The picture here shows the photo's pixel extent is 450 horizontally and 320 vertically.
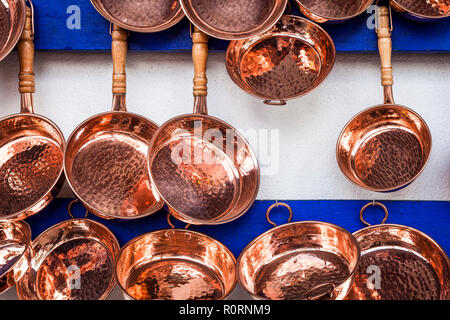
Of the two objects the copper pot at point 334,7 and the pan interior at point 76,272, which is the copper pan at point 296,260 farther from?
the copper pot at point 334,7

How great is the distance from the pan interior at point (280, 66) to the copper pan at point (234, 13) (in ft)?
0.29

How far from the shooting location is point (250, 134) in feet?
3.59

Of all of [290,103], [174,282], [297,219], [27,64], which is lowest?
[174,282]

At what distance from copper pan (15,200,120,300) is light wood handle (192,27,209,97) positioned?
0.44m

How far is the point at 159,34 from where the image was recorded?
3.40 feet

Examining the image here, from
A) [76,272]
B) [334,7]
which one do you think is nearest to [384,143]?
[334,7]

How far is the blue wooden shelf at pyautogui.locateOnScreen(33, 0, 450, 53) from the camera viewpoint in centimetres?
103

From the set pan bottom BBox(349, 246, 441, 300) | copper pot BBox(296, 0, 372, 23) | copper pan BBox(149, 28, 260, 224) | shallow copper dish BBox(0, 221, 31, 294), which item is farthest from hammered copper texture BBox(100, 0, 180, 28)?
pan bottom BBox(349, 246, 441, 300)

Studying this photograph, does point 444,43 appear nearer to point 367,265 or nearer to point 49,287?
point 367,265

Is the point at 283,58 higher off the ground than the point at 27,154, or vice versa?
the point at 283,58

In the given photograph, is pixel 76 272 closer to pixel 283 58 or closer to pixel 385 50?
pixel 283 58

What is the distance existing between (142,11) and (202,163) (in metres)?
0.41

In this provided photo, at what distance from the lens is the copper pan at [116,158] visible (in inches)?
39.5

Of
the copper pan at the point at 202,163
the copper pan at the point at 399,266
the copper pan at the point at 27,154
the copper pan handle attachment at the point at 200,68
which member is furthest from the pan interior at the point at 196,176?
the copper pan at the point at 399,266
